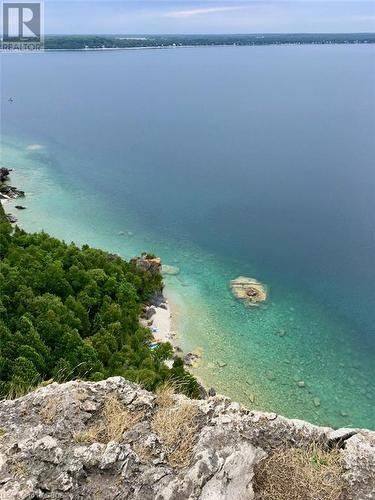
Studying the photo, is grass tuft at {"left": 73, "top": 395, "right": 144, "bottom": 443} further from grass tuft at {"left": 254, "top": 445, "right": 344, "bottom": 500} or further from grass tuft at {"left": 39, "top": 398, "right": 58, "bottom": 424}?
grass tuft at {"left": 254, "top": 445, "right": 344, "bottom": 500}

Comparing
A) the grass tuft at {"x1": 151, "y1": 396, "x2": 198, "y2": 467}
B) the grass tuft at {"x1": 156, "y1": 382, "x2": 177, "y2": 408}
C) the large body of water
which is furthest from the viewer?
the large body of water

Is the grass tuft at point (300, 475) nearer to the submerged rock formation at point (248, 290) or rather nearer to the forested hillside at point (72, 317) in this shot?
the forested hillside at point (72, 317)

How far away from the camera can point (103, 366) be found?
19.9 m

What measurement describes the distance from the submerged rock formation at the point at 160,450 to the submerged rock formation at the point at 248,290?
22206mm

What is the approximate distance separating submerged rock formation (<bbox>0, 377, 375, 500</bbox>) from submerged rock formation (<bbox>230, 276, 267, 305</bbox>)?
2221 centimetres

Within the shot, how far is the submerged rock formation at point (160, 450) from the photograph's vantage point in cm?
654

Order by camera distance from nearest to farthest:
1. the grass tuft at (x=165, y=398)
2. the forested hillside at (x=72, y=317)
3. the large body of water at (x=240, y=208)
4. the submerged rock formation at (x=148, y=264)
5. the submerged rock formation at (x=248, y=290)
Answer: the grass tuft at (x=165, y=398) < the forested hillside at (x=72, y=317) < the large body of water at (x=240, y=208) < the submerged rock formation at (x=148, y=264) < the submerged rock formation at (x=248, y=290)

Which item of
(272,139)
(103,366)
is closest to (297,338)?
(103,366)

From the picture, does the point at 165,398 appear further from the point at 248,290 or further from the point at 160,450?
the point at 248,290

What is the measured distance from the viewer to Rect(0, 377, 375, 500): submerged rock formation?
6539 mm

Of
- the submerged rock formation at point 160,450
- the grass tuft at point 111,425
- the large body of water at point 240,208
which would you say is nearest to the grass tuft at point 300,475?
the submerged rock formation at point 160,450

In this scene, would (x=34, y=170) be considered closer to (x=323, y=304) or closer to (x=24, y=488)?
(x=323, y=304)

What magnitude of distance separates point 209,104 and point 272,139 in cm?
3037

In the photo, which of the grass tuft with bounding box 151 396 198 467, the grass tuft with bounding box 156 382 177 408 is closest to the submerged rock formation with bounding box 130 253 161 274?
the grass tuft with bounding box 156 382 177 408
